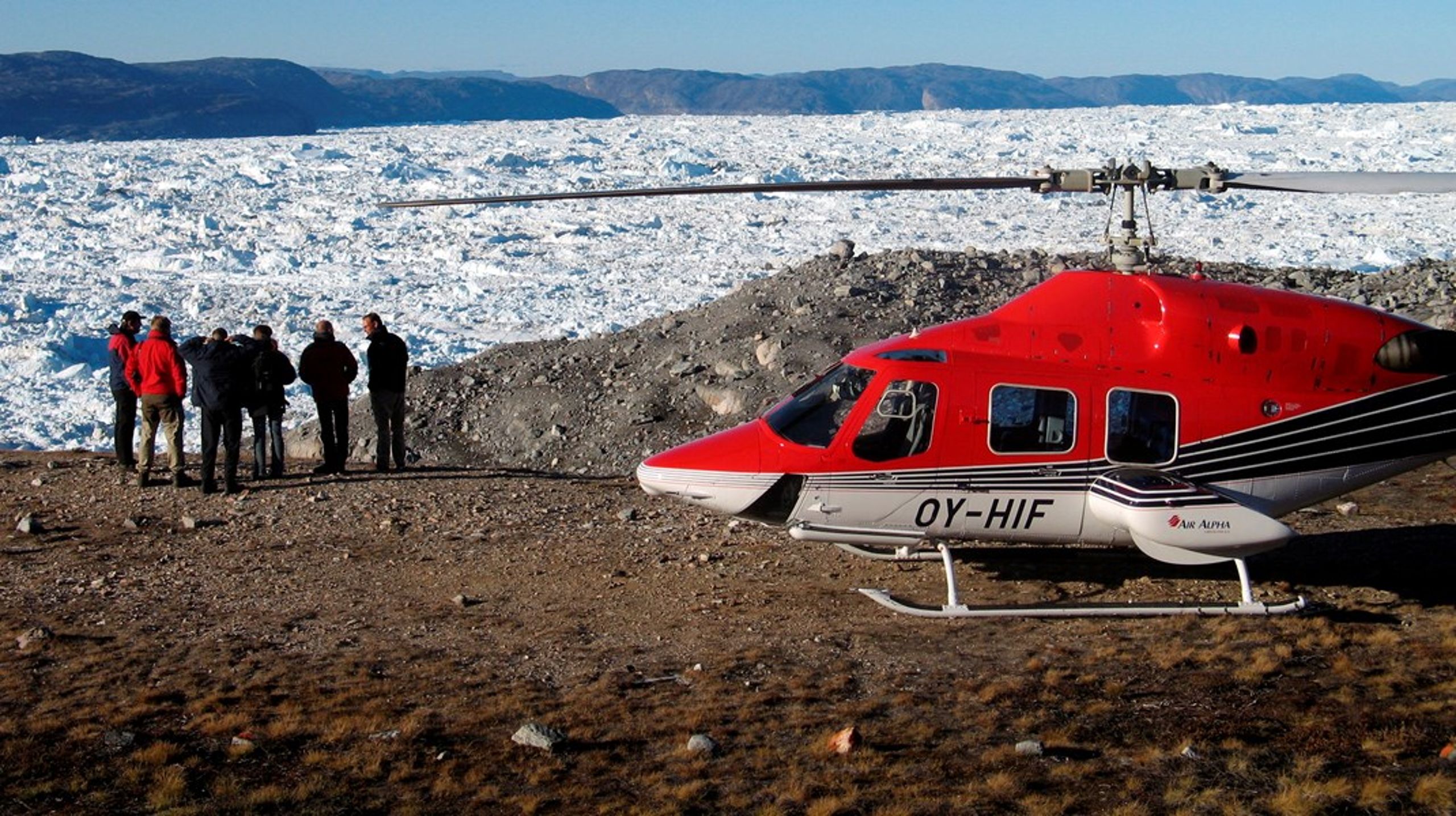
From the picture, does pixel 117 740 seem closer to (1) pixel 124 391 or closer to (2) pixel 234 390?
(2) pixel 234 390

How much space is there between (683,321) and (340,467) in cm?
512

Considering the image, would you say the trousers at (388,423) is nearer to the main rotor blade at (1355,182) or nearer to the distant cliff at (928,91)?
the main rotor blade at (1355,182)

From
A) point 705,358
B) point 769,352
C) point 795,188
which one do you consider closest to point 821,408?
point 795,188

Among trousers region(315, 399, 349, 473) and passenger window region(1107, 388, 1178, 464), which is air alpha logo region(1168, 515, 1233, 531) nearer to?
passenger window region(1107, 388, 1178, 464)

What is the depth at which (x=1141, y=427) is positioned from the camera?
5918 mm

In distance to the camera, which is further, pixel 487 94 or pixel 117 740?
pixel 487 94

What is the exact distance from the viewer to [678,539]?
727cm

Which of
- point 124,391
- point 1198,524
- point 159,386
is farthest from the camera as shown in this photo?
point 124,391

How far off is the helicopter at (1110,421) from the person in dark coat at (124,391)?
3512 millimetres

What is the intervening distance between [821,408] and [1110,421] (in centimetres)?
125

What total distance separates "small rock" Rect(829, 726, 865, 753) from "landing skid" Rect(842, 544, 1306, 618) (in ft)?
4.52

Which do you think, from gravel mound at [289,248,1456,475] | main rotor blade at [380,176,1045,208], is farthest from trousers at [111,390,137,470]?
main rotor blade at [380,176,1045,208]

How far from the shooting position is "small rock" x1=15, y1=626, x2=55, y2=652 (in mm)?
5465

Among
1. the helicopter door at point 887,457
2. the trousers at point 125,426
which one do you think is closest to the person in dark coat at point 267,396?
the trousers at point 125,426
